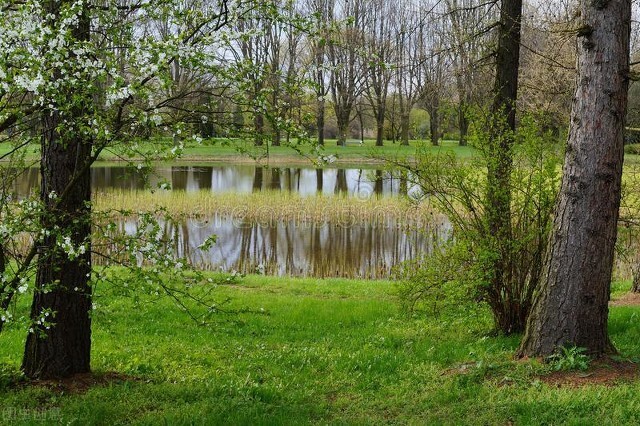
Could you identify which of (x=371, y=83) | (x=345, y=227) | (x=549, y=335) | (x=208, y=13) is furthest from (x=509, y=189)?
(x=371, y=83)

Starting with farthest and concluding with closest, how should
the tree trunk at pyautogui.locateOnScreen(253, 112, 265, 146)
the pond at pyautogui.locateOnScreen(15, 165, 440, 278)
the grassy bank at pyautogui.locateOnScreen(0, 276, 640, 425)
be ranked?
the pond at pyautogui.locateOnScreen(15, 165, 440, 278) < the tree trunk at pyautogui.locateOnScreen(253, 112, 265, 146) < the grassy bank at pyautogui.locateOnScreen(0, 276, 640, 425)

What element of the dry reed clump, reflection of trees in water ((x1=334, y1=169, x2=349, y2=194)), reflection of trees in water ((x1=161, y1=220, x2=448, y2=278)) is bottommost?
reflection of trees in water ((x1=161, y1=220, x2=448, y2=278))

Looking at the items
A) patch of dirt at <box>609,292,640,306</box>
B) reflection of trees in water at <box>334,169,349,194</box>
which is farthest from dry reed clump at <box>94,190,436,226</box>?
patch of dirt at <box>609,292,640,306</box>

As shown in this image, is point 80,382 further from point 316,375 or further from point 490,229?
point 490,229

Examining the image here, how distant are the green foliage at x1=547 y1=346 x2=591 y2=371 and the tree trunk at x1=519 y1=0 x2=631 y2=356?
73 mm

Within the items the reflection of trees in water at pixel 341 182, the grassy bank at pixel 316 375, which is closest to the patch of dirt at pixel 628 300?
the grassy bank at pixel 316 375

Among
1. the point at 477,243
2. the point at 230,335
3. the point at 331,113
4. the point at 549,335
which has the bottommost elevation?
the point at 230,335

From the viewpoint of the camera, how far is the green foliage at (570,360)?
5277 mm

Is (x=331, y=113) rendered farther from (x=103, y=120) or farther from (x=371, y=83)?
(x=103, y=120)

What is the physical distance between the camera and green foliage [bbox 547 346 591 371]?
528cm

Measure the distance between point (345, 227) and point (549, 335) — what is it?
43.1ft

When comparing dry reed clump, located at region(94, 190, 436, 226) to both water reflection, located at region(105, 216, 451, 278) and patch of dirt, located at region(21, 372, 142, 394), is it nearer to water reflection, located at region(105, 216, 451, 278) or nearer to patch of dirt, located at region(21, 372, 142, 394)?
water reflection, located at region(105, 216, 451, 278)

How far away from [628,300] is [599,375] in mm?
4706

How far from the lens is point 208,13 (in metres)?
5.16
